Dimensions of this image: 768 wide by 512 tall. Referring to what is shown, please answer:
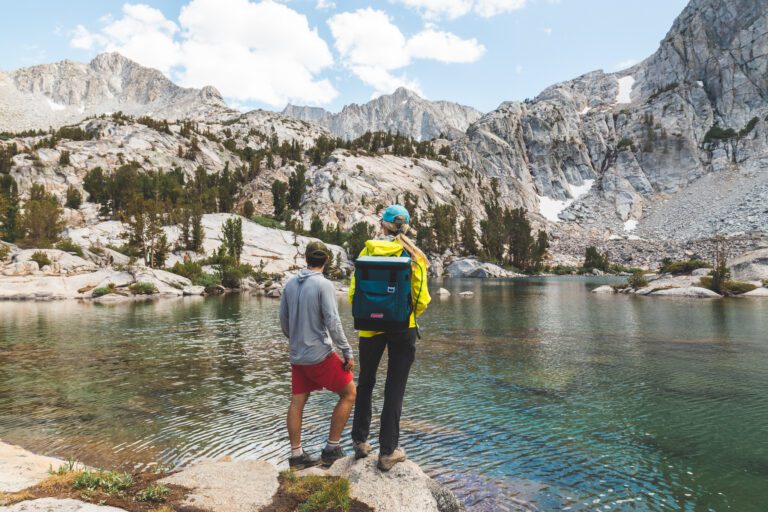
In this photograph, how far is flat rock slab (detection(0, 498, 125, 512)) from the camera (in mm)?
4582

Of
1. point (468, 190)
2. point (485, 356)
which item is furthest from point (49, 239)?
point (468, 190)

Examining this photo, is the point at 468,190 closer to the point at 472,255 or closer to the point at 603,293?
the point at 472,255

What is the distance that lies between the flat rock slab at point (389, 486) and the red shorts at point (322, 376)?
3.72 ft

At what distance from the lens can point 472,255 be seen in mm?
134250

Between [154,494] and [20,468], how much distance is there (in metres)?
2.99

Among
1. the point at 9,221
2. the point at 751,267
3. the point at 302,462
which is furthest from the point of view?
the point at 9,221

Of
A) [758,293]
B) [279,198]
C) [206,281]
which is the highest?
[279,198]

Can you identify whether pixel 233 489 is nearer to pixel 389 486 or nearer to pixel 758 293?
pixel 389 486

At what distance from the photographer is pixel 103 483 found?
5.57m

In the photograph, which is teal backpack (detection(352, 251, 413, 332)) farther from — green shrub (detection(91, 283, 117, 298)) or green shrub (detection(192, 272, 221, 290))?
green shrub (detection(192, 272, 221, 290))

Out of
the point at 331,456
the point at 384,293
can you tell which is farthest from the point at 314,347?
the point at 331,456

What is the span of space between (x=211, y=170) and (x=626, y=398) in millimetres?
155215

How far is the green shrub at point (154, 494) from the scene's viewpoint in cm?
534

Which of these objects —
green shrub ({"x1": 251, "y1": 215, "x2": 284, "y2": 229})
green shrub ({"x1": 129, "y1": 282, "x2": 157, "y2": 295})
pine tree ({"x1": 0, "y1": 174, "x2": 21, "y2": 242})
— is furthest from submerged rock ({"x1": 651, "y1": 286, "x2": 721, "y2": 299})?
pine tree ({"x1": 0, "y1": 174, "x2": 21, "y2": 242})
